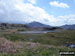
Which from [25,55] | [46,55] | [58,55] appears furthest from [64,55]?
[25,55]

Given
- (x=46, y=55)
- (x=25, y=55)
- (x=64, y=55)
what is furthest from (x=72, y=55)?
(x=25, y=55)

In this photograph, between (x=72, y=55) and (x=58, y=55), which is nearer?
(x=58, y=55)

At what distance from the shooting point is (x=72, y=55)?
9.17 m

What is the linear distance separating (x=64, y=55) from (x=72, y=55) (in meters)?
0.79

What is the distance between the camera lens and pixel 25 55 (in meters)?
8.76

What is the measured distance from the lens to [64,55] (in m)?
8.77

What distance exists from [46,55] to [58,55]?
89 centimetres

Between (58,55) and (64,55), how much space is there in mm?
502

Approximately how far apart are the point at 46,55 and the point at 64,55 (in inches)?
50.0

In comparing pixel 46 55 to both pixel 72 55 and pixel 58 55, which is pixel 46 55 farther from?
pixel 72 55

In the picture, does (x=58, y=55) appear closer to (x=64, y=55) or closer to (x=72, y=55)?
(x=64, y=55)

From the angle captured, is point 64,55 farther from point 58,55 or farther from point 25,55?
point 25,55

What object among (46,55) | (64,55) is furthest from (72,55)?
(46,55)

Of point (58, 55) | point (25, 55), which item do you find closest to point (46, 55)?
point (58, 55)
